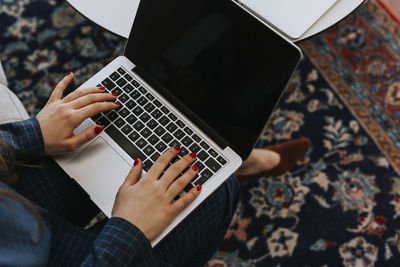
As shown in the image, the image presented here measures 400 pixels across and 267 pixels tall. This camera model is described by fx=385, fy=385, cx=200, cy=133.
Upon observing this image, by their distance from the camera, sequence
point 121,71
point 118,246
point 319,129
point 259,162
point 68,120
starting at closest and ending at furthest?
point 118,246 → point 68,120 → point 121,71 → point 259,162 → point 319,129

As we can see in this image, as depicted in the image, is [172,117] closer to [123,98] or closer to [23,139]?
[123,98]

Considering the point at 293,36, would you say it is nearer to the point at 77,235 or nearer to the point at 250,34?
the point at 250,34

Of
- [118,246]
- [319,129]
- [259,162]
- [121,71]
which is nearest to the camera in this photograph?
[118,246]

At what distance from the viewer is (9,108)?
1.08 metres

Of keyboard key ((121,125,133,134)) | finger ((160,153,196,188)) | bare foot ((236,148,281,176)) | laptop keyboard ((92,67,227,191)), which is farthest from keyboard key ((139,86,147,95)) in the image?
bare foot ((236,148,281,176))

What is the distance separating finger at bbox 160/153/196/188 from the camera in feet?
2.88

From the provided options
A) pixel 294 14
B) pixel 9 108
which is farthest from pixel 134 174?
pixel 294 14

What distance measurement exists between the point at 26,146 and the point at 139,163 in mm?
268

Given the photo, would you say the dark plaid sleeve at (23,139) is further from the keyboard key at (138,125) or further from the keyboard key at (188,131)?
the keyboard key at (188,131)

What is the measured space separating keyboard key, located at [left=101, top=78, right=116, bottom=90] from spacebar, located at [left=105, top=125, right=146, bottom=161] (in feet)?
0.35

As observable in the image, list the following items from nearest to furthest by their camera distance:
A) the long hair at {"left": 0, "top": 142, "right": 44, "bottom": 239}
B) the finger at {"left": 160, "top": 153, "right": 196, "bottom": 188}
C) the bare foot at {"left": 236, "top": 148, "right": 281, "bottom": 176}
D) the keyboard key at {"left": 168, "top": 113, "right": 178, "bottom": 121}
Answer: the long hair at {"left": 0, "top": 142, "right": 44, "bottom": 239}
the finger at {"left": 160, "top": 153, "right": 196, "bottom": 188}
the keyboard key at {"left": 168, "top": 113, "right": 178, "bottom": 121}
the bare foot at {"left": 236, "top": 148, "right": 281, "bottom": 176}

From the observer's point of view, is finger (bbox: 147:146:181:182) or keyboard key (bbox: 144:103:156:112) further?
keyboard key (bbox: 144:103:156:112)

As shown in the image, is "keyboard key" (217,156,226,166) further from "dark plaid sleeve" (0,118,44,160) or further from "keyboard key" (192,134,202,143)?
"dark plaid sleeve" (0,118,44,160)

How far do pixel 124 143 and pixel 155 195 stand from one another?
17 centimetres
